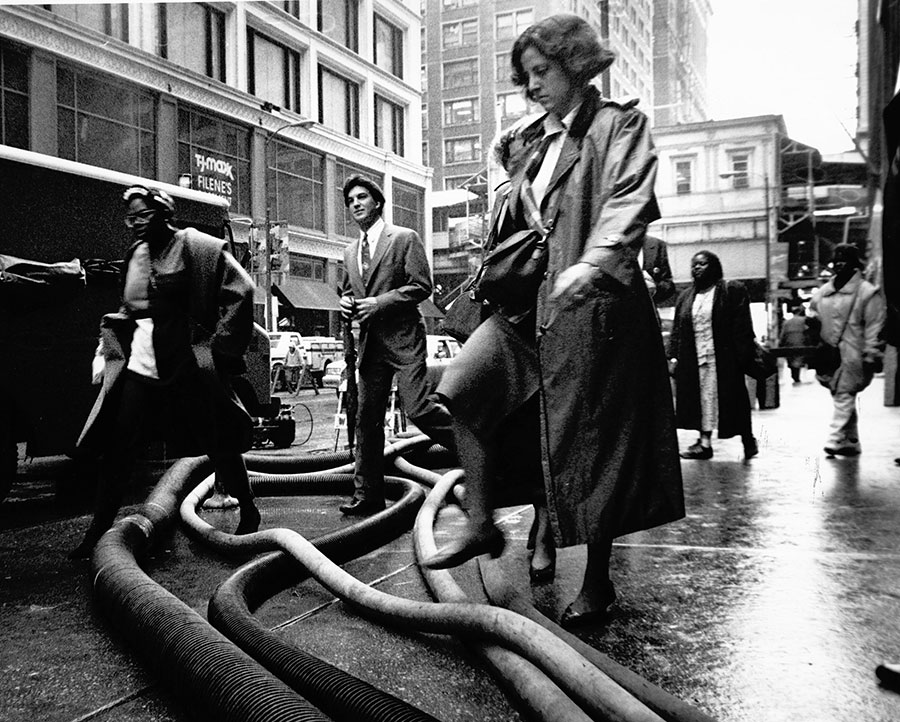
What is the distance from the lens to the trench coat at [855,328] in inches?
295

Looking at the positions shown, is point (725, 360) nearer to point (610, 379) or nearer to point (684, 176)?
point (610, 379)

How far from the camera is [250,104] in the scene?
25.9 meters

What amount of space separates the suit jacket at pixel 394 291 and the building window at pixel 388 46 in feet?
62.9

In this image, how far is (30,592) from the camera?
137 inches

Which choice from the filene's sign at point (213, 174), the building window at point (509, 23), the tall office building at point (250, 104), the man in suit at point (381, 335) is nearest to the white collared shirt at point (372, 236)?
the man in suit at point (381, 335)

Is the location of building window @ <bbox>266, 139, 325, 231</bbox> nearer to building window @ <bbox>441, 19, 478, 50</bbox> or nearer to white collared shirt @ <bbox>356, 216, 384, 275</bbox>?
building window @ <bbox>441, 19, 478, 50</bbox>

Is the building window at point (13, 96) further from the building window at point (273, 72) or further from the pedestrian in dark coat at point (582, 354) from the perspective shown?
the pedestrian in dark coat at point (582, 354)

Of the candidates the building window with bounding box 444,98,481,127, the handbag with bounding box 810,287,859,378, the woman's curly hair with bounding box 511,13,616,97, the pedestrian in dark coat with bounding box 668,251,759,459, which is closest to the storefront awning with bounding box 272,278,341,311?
the building window with bounding box 444,98,481,127

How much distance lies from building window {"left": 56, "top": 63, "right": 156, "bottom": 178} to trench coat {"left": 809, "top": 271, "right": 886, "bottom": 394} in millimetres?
16762

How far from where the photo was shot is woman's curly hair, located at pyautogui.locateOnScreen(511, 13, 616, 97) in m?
3.04

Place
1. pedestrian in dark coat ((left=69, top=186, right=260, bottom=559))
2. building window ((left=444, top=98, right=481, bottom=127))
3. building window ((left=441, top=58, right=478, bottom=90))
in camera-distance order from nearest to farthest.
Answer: pedestrian in dark coat ((left=69, top=186, right=260, bottom=559)) < building window ((left=441, top=58, right=478, bottom=90)) < building window ((left=444, top=98, right=481, bottom=127))

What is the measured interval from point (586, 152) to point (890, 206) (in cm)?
115

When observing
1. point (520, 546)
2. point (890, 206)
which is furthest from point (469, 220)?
point (890, 206)

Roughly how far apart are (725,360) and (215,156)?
831 inches
